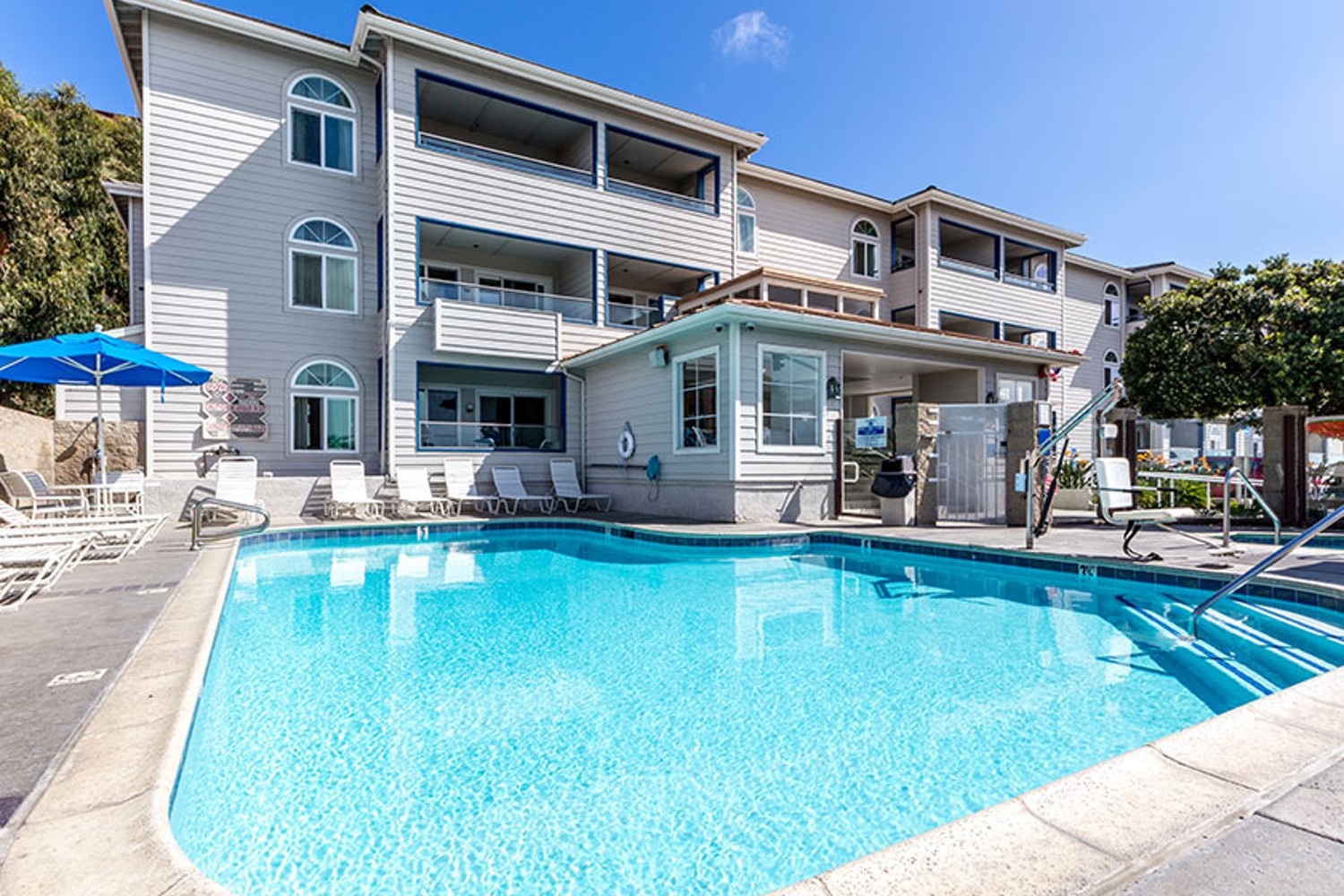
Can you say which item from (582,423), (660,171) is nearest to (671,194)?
(660,171)

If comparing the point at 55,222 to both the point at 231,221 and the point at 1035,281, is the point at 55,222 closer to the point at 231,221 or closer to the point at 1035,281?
the point at 231,221

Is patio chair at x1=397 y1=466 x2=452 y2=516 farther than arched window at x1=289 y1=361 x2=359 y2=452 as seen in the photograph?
No

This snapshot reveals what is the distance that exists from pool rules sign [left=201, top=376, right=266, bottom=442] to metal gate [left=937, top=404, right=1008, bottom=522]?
1169 centimetres

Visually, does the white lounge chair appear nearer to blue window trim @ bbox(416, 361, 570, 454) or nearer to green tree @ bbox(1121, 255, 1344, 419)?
blue window trim @ bbox(416, 361, 570, 454)

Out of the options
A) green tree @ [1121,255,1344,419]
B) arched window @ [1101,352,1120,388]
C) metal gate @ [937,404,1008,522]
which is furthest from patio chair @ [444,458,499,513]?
arched window @ [1101,352,1120,388]

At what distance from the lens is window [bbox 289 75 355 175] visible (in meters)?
12.7

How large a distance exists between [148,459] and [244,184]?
5.14 meters

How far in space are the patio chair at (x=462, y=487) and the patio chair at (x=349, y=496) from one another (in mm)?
1247

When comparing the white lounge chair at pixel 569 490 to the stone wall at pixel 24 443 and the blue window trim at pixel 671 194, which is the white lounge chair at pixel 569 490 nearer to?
the blue window trim at pixel 671 194

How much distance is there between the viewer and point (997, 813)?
1.78 metres


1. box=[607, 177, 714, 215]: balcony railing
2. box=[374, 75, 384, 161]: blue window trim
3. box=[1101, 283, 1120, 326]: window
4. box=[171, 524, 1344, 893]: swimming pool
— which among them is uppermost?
box=[374, 75, 384, 161]: blue window trim

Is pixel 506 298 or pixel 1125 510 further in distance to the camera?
pixel 506 298

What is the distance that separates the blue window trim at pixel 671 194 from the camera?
14352 millimetres

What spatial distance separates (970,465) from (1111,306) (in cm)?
1703
